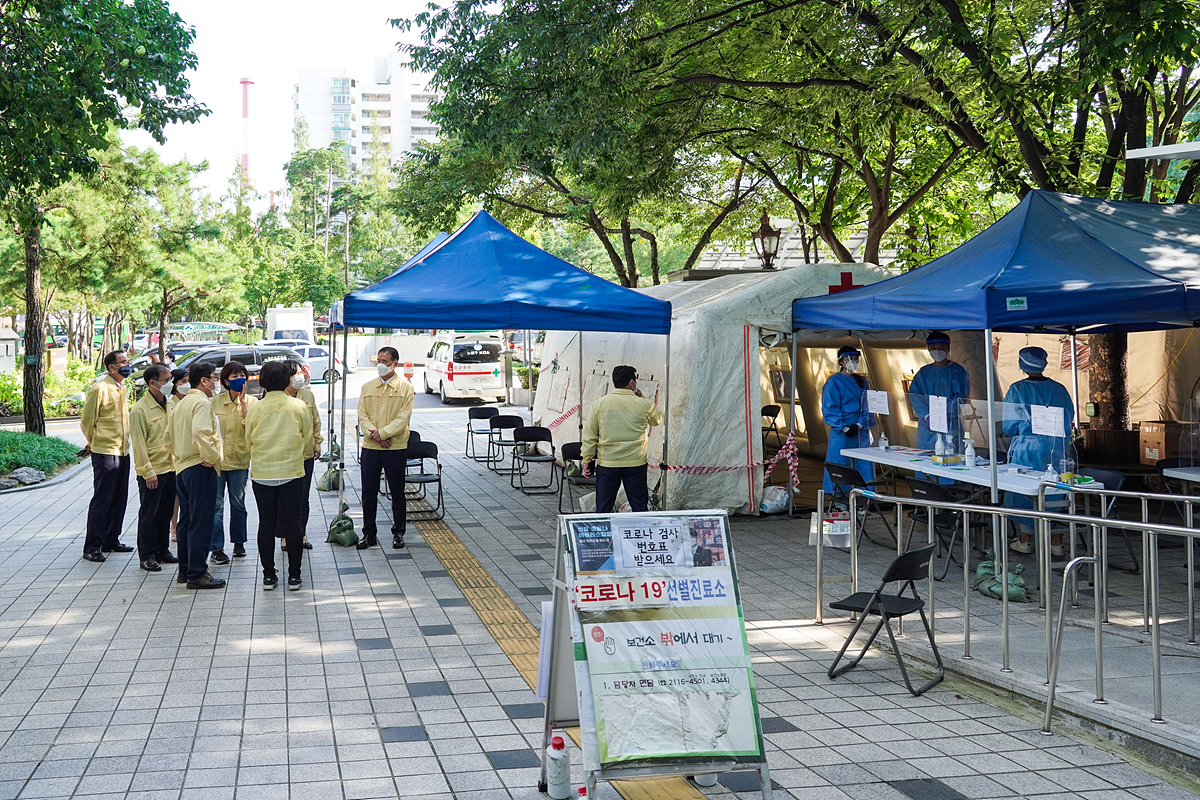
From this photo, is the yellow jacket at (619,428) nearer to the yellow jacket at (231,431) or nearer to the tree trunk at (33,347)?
the yellow jacket at (231,431)

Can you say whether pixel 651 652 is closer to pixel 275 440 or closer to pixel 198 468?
pixel 275 440

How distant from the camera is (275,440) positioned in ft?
24.5

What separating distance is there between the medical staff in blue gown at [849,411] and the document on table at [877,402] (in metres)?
0.05

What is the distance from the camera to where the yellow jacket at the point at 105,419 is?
8320 millimetres

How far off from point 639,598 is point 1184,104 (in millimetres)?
10713

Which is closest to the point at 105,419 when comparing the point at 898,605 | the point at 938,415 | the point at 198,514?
the point at 198,514

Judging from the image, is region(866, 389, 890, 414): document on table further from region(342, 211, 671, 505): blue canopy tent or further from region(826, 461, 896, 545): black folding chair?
region(342, 211, 671, 505): blue canopy tent

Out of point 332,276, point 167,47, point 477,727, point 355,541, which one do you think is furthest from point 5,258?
point 332,276

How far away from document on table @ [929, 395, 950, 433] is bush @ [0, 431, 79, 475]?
37.0 ft

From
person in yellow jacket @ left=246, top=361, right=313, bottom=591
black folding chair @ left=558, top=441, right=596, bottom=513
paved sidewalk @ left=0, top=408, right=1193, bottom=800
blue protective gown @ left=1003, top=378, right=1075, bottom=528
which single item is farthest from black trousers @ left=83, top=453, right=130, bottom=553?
blue protective gown @ left=1003, top=378, right=1075, bottom=528

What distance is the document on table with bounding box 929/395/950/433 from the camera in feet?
29.1

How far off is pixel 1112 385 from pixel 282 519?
8.69 m

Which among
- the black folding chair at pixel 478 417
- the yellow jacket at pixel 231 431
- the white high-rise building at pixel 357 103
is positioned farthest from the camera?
the white high-rise building at pixel 357 103

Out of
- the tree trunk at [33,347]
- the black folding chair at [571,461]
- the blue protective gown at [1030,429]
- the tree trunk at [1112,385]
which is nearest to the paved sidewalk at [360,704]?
the blue protective gown at [1030,429]
